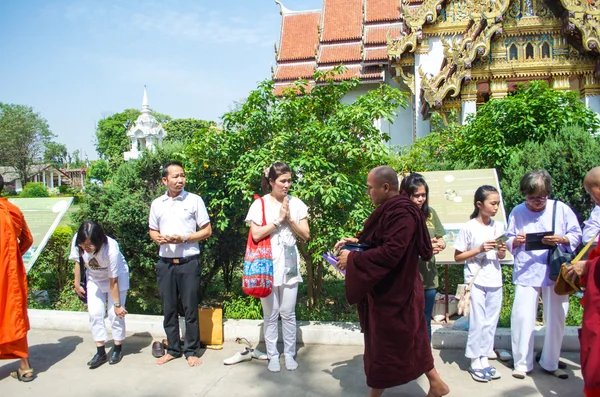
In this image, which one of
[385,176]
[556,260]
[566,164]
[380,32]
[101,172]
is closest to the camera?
[385,176]

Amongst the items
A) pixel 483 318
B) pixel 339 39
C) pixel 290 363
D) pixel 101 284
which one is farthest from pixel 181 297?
pixel 339 39

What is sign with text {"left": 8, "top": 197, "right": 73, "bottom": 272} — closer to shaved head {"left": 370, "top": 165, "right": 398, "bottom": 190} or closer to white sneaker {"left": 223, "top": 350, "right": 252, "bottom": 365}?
white sneaker {"left": 223, "top": 350, "right": 252, "bottom": 365}

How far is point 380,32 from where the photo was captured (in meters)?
25.2

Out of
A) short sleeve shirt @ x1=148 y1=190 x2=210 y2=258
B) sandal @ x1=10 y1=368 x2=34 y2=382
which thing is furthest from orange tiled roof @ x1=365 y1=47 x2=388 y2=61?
sandal @ x1=10 y1=368 x2=34 y2=382

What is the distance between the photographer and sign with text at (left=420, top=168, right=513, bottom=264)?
5.18 metres

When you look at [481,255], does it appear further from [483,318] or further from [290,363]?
[290,363]

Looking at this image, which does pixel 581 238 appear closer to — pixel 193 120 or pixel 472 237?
pixel 472 237

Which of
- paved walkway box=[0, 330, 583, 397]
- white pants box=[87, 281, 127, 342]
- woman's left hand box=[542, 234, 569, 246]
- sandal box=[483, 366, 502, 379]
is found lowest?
paved walkway box=[0, 330, 583, 397]

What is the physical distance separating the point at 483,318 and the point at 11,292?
4215 mm

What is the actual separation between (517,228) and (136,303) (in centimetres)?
491

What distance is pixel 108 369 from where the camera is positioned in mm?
4387

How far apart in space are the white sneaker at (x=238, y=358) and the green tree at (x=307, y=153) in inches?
50.0

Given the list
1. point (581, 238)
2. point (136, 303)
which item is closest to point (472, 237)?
point (581, 238)

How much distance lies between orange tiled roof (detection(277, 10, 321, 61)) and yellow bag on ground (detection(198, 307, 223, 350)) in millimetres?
24359
